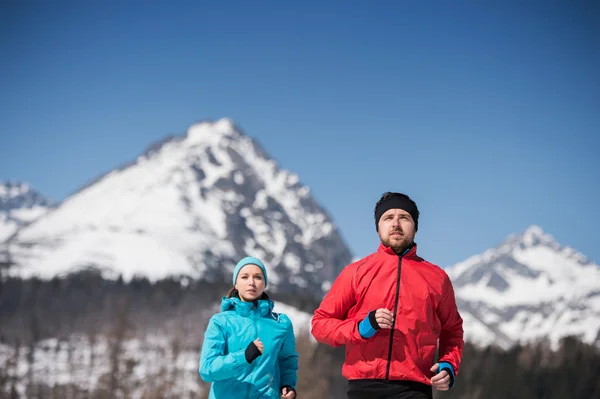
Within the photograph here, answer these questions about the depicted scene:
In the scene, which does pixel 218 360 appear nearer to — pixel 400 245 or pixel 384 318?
pixel 384 318

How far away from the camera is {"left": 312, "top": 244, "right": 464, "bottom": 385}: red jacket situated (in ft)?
21.7

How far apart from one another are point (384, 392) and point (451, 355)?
745mm

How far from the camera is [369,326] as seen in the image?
6457 millimetres

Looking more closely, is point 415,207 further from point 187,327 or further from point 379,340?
point 187,327

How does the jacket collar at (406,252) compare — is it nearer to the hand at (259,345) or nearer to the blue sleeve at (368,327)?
the blue sleeve at (368,327)

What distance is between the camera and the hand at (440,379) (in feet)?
21.3

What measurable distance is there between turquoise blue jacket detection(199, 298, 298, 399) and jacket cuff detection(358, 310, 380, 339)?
4.05 ft

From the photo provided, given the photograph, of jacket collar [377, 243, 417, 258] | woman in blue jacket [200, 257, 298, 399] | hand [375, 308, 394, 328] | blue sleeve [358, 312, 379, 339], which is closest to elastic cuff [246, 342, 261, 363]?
woman in blue jacket [200, 257, 298, 399]

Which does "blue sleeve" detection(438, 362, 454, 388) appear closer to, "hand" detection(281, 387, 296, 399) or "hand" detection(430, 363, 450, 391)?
"hand" detection(430, 363, 450, 391)

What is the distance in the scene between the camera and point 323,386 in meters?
122

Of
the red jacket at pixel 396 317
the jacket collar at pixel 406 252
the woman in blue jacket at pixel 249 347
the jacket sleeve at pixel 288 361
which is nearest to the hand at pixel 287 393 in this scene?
the woman in blue jacket at pixel 249 347

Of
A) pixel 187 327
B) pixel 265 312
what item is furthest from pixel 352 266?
pixel 187 327

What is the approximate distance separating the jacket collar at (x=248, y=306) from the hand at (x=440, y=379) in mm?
1713

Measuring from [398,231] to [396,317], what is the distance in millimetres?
806
